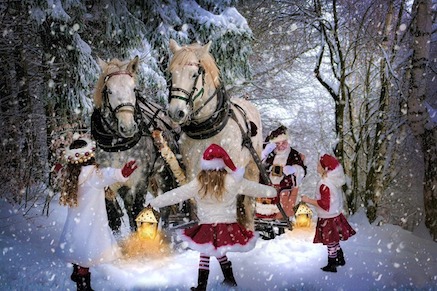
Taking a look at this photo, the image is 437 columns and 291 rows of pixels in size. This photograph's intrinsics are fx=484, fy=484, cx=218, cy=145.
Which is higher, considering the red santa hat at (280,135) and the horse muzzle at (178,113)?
the horse muzzle at (178,113)

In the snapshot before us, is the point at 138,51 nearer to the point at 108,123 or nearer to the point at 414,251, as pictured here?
the point at 108,123

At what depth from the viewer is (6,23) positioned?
859 centimetres

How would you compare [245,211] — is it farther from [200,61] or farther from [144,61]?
[144,61]

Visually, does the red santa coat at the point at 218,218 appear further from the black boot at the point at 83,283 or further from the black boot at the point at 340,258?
the black boot at the point at 340,258

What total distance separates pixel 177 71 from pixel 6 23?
4.77 m

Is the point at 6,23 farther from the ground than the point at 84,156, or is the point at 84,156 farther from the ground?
the point at 6,23

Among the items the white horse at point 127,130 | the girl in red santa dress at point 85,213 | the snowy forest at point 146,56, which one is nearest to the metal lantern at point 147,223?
the white horse at point 127,130

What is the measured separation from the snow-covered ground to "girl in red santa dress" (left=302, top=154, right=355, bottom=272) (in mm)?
210

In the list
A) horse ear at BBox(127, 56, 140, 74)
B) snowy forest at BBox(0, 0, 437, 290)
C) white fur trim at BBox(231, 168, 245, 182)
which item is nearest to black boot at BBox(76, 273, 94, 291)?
snowy forest at BBox(0, 0, 437, 290)

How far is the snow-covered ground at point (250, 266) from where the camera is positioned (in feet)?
17.1

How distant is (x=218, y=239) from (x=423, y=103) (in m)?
4.57

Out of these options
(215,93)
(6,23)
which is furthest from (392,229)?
(6,23)

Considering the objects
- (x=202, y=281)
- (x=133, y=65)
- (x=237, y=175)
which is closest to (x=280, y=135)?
(x=237, y=175)

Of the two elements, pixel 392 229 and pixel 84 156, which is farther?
pixel 392 229
